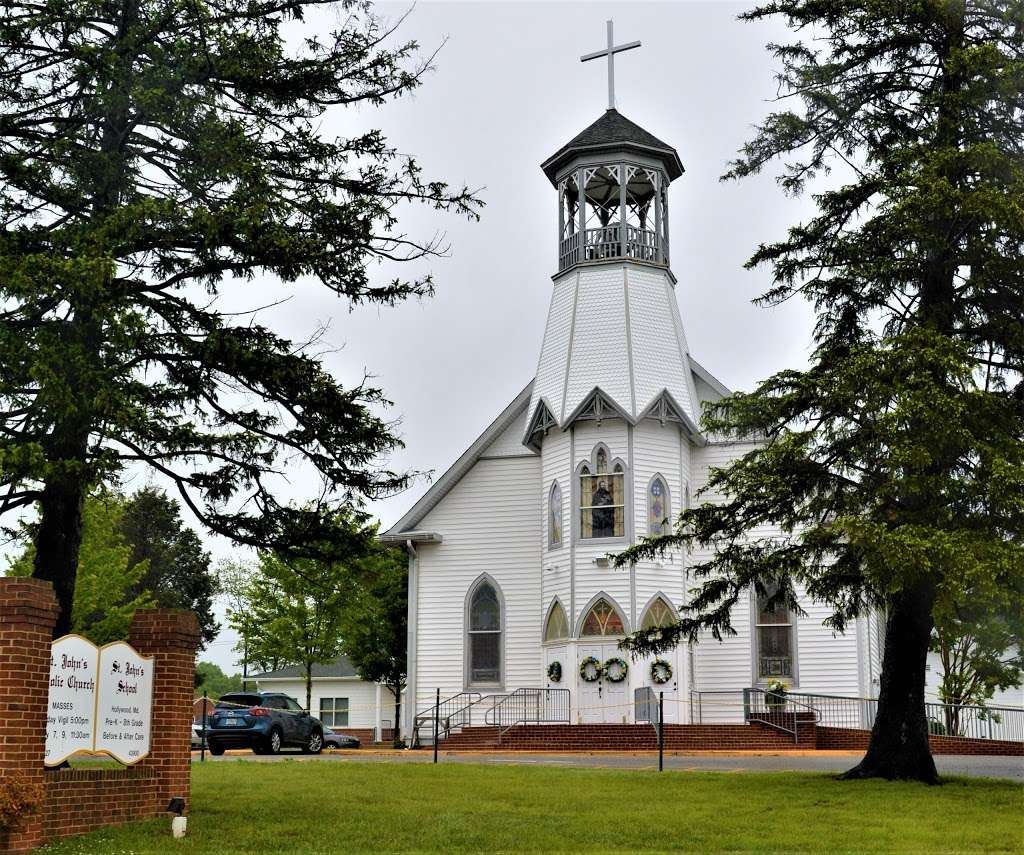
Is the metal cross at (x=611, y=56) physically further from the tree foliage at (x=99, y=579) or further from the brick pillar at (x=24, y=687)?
the brick pillar at (x=24, y=687)

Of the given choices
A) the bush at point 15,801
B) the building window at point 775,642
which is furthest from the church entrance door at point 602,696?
the bush at point 15,801

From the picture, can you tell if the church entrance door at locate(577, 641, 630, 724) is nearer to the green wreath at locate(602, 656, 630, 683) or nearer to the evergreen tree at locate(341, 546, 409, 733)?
the green wreath at locate(602, 656, 630, 683)

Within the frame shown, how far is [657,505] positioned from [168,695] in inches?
782

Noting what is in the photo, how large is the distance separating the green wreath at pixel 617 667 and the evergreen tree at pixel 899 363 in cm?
1085

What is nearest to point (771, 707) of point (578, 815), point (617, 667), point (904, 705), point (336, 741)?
point (617, 667)

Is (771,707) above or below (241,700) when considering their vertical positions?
below

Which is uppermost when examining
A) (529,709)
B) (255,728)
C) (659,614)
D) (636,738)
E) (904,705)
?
(659,614)

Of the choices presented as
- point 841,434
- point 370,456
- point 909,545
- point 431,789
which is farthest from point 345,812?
point 841,434

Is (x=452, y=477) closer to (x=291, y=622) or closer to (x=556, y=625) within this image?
(x=556, y=625)

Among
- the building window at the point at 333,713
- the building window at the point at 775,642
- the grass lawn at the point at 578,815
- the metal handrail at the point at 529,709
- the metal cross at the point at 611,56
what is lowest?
the building window at the point at 333,713

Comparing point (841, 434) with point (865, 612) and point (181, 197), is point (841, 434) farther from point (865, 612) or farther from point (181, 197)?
point (181, 197)

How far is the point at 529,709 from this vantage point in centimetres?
3155

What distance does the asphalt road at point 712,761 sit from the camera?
820 inches

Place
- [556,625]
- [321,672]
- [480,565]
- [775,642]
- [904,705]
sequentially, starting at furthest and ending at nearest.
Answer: [321,672]
[480,565]
[775,642]
[556,625]
[904,705]
